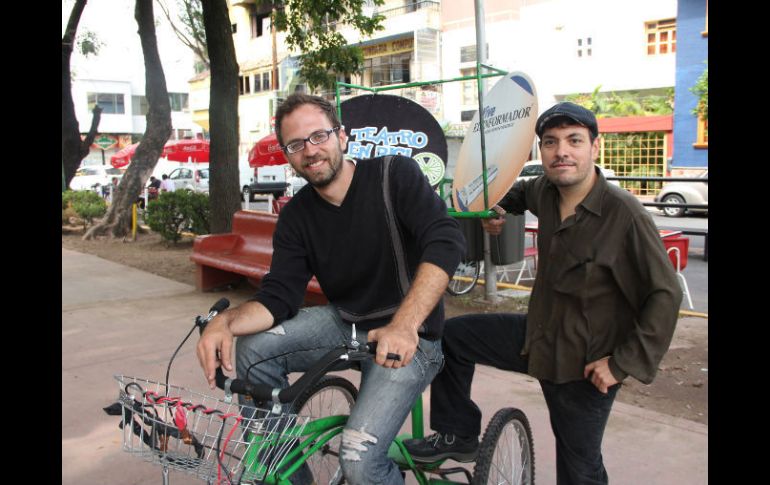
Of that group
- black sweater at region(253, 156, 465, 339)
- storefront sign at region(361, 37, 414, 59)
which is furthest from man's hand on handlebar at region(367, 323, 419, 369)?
storefront sign at region(361, 37, 414, 59)

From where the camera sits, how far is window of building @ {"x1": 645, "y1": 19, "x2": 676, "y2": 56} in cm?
2742

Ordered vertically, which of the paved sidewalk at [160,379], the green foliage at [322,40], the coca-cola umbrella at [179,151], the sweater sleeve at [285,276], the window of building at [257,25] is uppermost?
the window of building at [257,25]

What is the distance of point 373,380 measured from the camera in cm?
241

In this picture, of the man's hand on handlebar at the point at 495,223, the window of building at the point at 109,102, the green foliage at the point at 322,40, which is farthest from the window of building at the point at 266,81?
the man's hand on handlebar at the point at 495,223

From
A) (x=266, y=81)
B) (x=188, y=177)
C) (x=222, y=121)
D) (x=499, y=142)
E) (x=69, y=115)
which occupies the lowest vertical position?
(x=188, y=177)

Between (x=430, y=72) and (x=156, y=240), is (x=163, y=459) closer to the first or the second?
(x=156, y=240)

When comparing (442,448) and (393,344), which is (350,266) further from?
(442,448)

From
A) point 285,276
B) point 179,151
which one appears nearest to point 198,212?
point 285,276

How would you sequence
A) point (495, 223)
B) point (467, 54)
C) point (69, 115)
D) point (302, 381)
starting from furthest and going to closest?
point (467, 54)
point (69, 115)
point (495, 223)
point (302, 381)

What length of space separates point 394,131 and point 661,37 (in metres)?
24.5

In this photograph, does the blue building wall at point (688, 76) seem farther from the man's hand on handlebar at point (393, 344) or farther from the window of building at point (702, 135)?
the man's hand on handlebar at point (393, 344)

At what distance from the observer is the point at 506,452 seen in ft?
9.55

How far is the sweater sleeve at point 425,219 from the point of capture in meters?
2.43

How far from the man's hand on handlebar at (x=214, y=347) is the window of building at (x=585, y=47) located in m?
29.9
